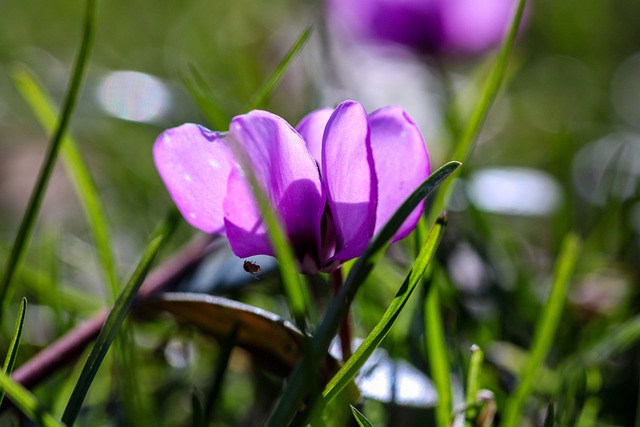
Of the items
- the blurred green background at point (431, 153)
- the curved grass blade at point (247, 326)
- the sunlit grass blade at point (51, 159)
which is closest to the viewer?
the curved grass blade at point (247, 326)

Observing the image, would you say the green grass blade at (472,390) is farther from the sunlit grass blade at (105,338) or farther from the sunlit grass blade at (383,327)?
the sunlit grass blade at (105,338)

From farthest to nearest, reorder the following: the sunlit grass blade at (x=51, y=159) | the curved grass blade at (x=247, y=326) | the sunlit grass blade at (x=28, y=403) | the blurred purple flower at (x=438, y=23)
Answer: the blurred purple flower at (x=438, y=23)
the sunlit grass blade at (x=51, y=159)
the curved grass blade at (x=247, y=326)
the sunlit grass blade at (x=28, y=403)

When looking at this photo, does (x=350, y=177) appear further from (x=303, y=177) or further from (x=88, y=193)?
(x=88, y=193)

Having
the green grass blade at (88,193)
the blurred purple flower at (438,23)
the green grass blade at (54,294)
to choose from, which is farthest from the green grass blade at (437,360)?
the blurred purple flower at (438,23)

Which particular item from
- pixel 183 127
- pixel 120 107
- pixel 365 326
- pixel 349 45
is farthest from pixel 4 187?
pixel 183 127

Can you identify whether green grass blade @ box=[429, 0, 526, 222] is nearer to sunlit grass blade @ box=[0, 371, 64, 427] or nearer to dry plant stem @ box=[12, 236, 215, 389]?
dry plant stem @ box=[12, 236, 215, 389]

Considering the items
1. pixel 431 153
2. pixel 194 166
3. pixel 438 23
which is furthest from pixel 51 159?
pixel 438 23

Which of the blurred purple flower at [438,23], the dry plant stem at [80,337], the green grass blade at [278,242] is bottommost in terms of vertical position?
the dry plant stem at [80,337]

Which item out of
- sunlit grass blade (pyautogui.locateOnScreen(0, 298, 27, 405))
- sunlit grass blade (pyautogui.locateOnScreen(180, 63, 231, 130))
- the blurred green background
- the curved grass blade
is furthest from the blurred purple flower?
sunlit grass blade (pyautogui.locateOnScreen(0, 298, 27, 405))

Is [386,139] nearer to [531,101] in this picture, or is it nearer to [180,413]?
[180,413]
